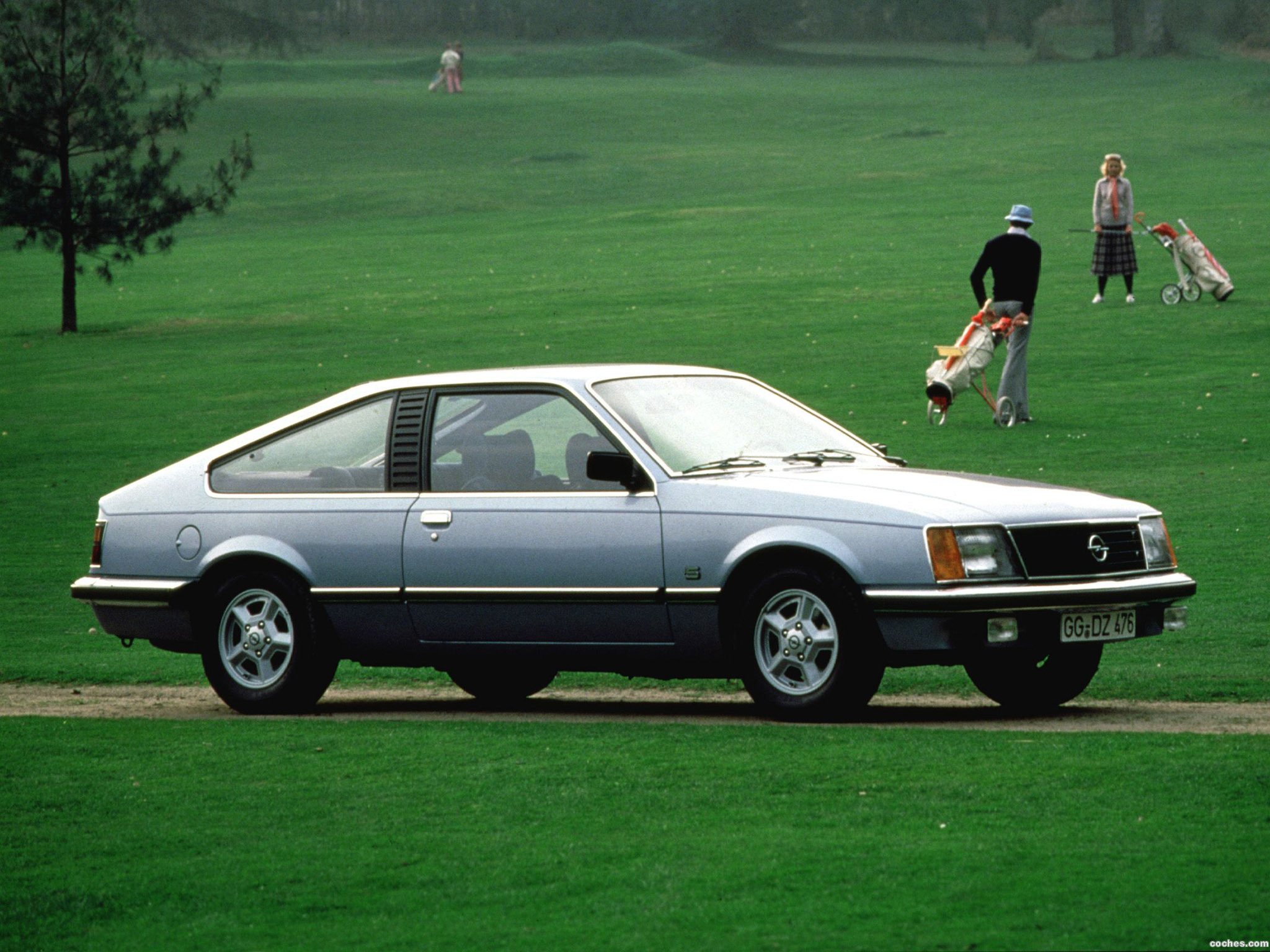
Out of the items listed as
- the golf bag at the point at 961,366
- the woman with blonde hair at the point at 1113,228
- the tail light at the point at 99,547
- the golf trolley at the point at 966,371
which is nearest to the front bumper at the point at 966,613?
the tail light at the point at 99,547

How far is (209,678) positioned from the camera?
34.3ft

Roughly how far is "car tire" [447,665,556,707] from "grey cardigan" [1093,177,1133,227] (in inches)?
755

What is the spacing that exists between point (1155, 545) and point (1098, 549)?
1.39 ft

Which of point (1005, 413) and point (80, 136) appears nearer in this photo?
point (1005, 413)

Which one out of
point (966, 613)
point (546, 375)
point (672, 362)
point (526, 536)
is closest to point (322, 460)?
point (546, 375)

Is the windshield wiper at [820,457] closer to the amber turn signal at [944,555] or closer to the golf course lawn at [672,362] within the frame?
the amber turn signal at [944,555]

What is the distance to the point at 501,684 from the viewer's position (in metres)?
11.0

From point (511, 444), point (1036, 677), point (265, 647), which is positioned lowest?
point (1036, 677)

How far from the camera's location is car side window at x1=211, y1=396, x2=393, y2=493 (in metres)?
10.4

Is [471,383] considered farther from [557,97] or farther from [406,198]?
[557,97]

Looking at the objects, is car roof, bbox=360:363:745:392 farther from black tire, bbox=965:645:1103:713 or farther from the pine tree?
the pine tree

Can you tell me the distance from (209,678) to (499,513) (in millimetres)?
1695

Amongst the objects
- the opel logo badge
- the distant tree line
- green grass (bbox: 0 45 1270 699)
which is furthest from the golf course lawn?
the distant tree line

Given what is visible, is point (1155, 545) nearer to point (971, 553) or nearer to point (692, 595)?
point (971, 553)
